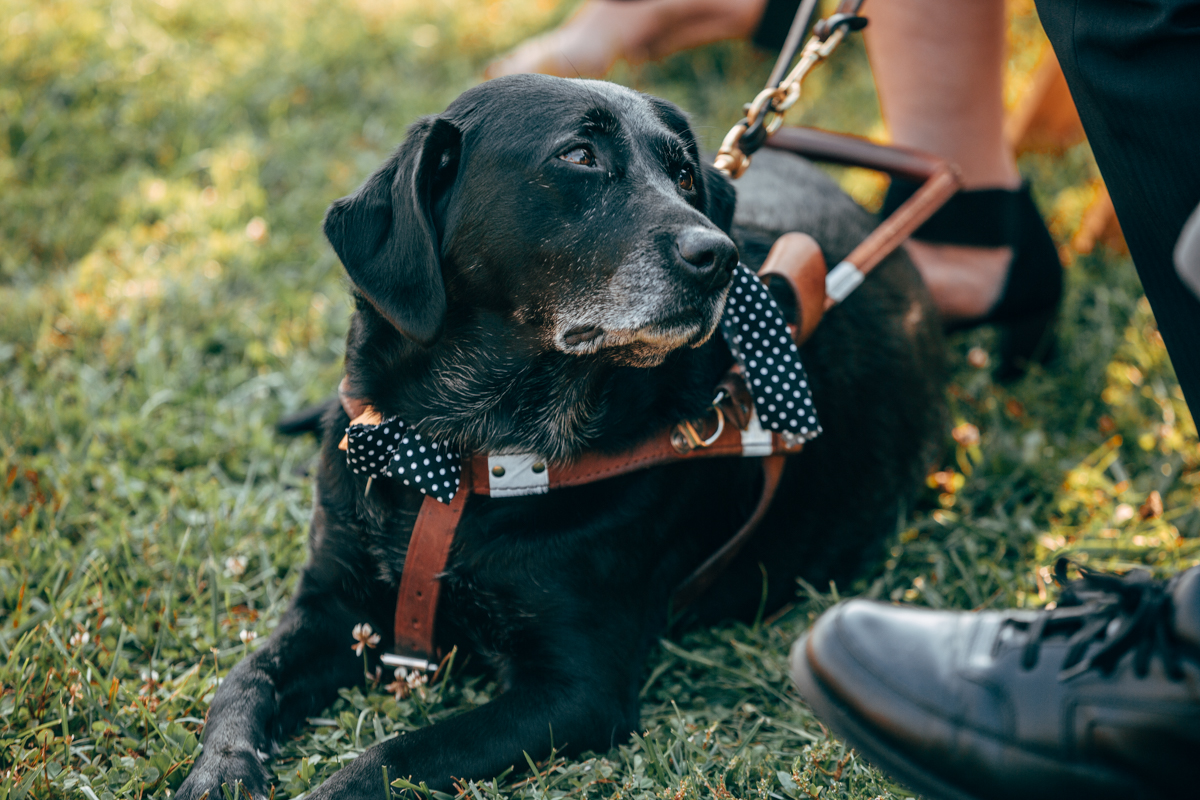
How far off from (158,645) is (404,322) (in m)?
1.00

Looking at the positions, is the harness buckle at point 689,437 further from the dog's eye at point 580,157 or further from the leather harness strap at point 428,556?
the dog's eye at point 580,157

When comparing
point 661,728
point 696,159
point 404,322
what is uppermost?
point 696,159

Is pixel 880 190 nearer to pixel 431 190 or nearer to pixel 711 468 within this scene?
pixel 711 468

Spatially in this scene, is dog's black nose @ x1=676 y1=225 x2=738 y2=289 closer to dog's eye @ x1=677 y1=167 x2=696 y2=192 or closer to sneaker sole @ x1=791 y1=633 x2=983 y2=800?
dog's eye @ x1=677 y1=167 x2=696 y2=192

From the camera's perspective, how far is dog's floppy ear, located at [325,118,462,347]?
2.01 m

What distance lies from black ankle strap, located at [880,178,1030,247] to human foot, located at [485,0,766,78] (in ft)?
7.81

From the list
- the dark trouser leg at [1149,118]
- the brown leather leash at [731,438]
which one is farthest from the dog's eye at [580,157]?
the dark trouser leg at [1149,118]

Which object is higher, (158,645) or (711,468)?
(711,468)

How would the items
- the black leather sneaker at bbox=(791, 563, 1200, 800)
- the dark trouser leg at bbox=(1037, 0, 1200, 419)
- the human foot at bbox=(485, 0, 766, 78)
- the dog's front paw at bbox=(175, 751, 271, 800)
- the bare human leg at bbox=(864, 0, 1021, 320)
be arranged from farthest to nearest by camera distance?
the human foot at bbox=(485, 0, 766, 78) → the bare human leg at bbox=(864, 0, 1021, 320) → the dog's front paw at bbox=(175, 751, 271, 800) → the dark trouser leg at bbox=(1037, 0, 1200, 419) → the black leather sneaker at bbox=(791, 563, 1200, 800)

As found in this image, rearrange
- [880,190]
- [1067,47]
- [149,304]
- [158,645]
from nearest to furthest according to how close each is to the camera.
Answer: [1067,47]
[158,645]
[149,304]
[880,190]

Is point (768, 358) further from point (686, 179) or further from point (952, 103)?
point (952, 103)

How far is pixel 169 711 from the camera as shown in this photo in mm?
2086

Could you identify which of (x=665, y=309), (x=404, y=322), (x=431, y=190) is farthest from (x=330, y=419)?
(x=665, y=309)

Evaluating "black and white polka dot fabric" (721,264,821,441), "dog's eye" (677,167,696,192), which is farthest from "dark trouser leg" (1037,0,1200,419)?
"dog's eye" (677,167,696,192)
